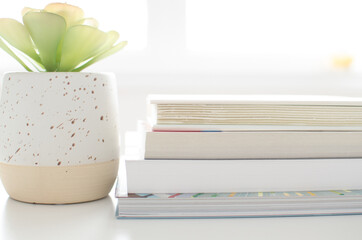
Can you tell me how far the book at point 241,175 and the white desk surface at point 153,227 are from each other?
1.5 inches

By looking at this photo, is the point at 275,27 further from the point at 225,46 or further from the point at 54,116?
the point at 54,116

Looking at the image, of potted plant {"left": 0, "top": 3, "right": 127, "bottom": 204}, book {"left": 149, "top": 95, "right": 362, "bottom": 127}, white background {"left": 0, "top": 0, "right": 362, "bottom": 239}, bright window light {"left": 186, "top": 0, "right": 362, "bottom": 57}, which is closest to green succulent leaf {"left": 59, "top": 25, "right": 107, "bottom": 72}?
potted plant {"left": 0, "top": 3, "right": 127, "bottom": 204}

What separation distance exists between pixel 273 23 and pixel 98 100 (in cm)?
120

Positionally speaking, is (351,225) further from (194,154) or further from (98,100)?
(98,100)

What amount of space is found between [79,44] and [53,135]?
12 centimetres

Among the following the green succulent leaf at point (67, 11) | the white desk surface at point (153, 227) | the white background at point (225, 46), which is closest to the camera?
the white desk surface at point (153, 227)

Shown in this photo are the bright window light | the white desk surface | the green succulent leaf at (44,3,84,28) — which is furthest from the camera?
the bright window light

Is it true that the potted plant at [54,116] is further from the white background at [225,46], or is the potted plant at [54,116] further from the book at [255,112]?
the white background at [225,46]

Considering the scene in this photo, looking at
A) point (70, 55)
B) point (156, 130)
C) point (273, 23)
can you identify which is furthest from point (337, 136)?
point (273, 23)

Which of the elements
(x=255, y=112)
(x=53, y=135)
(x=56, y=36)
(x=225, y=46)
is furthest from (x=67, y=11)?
(x=225, y=46)

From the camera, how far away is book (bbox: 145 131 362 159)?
1.57 ft

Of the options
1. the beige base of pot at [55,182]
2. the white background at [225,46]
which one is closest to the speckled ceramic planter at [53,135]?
the beige base of pot at [55,182]

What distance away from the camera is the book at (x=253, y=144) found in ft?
1.57

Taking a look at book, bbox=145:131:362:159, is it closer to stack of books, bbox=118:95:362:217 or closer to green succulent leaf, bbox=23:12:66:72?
stack of books, bbox=118:95:362:217
